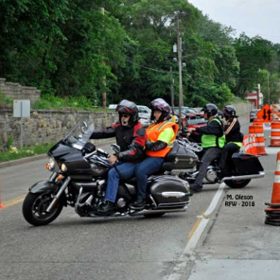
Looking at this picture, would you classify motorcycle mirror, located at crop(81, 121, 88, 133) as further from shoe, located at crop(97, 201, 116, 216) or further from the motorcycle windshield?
shoe, located at crop(97, 201, 116, 216)

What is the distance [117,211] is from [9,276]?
2.94m

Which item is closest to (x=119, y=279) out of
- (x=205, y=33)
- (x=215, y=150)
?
(x=215, y=150)

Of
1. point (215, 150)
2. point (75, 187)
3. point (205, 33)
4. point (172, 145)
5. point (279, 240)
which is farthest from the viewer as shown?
point (205, 33)

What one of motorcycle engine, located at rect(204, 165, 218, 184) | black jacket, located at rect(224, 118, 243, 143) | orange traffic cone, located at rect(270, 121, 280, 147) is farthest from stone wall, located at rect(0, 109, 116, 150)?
motorcycle engine, located at rect(204, 165, 218, 184)

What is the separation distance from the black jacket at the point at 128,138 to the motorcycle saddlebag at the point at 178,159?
56 centimetres

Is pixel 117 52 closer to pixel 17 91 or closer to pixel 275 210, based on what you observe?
pixel 17 91

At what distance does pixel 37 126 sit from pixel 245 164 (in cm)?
1832

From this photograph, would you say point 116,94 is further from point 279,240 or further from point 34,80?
point 279,240

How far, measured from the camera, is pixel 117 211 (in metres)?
9.07

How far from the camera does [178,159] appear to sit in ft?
31.9

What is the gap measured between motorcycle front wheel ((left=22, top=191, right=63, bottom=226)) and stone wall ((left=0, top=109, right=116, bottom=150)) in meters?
13.9

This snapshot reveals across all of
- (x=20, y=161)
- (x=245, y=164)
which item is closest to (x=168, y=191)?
(x=245, y=164)

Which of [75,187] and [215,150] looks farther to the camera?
[215,150]

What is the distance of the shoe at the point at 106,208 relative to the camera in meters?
8.89
